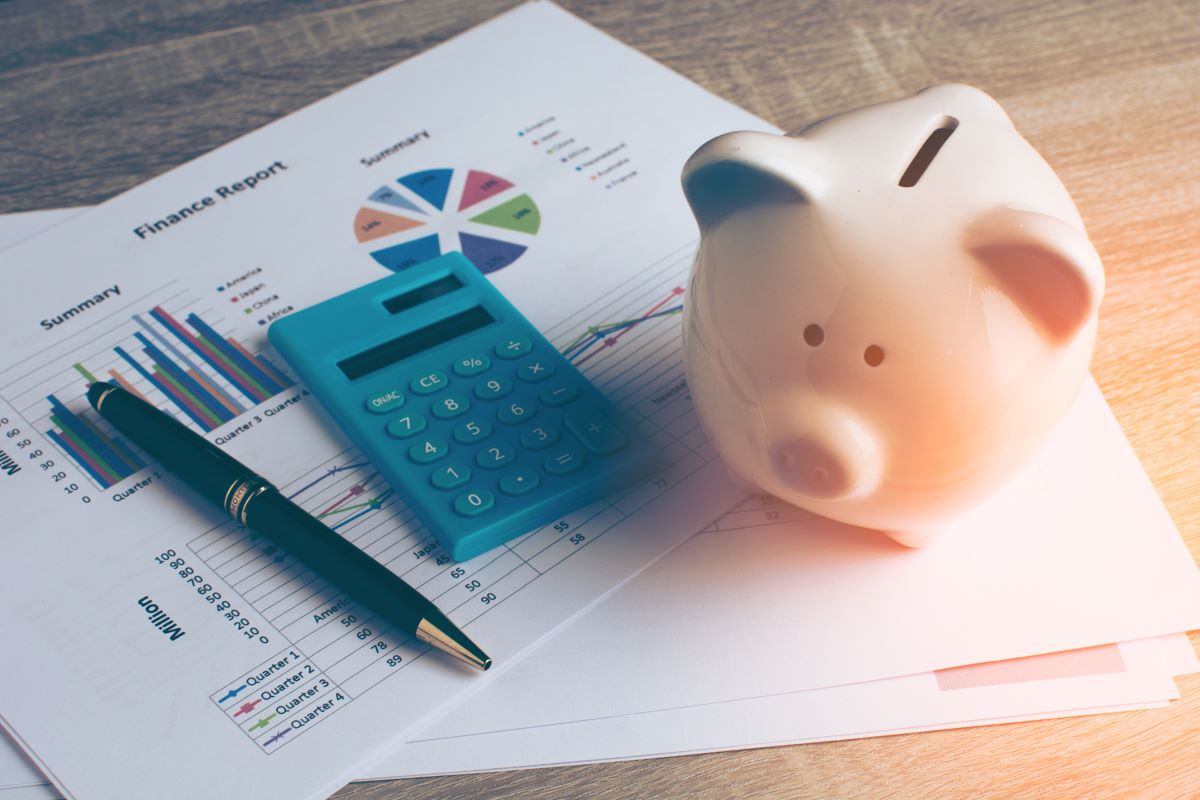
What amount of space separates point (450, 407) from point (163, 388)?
157 mm

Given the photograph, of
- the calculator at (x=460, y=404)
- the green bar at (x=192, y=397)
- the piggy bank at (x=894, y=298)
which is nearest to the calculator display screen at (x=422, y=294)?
the calculator at (x=460, y=404)

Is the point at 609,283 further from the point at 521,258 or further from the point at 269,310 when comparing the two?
the point at 269,310

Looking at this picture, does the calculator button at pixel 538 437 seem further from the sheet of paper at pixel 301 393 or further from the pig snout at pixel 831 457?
the pig snout at pixel 831 457

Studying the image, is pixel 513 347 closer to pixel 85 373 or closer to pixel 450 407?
pixel 450 407

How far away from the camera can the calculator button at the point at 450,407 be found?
0.52 m

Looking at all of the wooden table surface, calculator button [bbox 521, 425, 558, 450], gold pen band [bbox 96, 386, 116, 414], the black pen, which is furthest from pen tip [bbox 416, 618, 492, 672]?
the wooden table surface

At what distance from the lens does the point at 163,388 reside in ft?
1.85

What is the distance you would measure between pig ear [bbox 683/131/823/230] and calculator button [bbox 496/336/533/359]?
17 centimetres

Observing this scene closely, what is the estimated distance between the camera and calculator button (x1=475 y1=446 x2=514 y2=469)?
50 cm

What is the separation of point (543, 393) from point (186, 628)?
0.19 metres

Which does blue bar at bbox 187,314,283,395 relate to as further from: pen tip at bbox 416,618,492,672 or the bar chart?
pen tip at bbox 416,618,492,672

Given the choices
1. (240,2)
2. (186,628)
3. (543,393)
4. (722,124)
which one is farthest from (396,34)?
(186,628)

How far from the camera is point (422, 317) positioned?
56 cm

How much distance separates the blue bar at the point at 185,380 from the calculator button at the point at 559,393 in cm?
16
